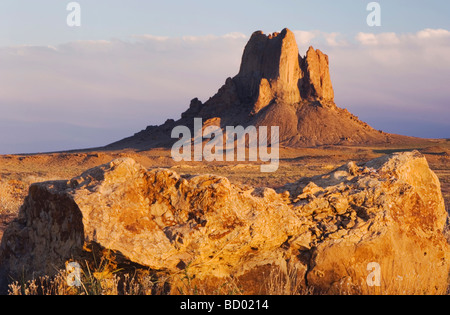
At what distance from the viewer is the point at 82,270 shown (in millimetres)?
4559

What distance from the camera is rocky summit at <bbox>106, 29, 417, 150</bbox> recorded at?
72.1m

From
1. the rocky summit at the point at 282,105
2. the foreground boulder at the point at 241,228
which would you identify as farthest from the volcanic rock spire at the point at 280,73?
the foreground boulder at the point at 241,228

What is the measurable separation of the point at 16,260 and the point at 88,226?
1753 millimetres

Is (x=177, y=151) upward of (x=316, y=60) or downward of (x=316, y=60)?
downward

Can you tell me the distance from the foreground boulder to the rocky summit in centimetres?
6390

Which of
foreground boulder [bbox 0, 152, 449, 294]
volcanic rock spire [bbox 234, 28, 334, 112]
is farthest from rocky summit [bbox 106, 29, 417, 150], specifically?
foreground boulder [bbox 0, 152, 449, 294]

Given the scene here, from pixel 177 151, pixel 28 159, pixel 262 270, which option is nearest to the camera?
pixel 262 270

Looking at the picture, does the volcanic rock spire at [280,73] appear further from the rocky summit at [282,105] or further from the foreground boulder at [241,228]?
the foreground boulder at [241,228]

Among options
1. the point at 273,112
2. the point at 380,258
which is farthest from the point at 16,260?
the point at 273,112

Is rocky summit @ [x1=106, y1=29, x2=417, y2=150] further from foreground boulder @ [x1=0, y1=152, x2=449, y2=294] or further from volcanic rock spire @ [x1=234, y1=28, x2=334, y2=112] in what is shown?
foreground boulder @ [x1=0, y1=152, x2=449, y2=294]

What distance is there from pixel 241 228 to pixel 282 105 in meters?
73.2

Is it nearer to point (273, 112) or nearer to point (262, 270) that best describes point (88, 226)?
point (262, 270)
